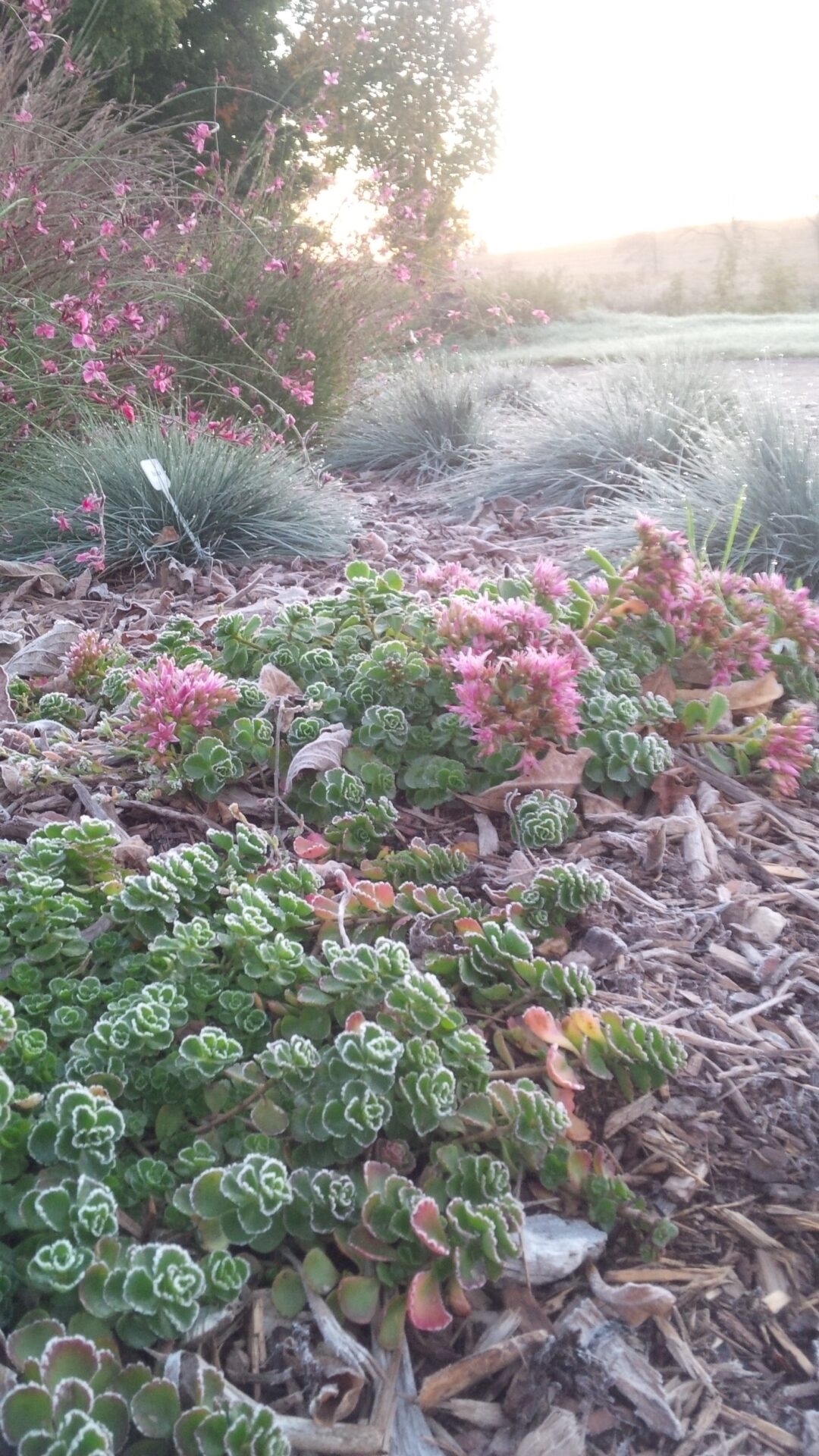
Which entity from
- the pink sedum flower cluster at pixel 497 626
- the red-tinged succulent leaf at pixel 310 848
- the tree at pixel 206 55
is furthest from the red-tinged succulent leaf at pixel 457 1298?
the tree at pixel 206 55

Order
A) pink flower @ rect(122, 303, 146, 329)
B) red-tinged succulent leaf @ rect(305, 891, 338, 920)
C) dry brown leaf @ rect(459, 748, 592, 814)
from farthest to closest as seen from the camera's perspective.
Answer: pink flower @ rect(122, 303, 146, 329) → dry brown leaf @ rect(459, 748, 592, 814) → red-tinged succulent leaf @ rect(305, 891, 338, 920)

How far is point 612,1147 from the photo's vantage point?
4.18ft

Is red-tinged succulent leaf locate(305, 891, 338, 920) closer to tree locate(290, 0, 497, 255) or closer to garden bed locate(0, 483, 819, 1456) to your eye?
garden bed locate(0, 483, 819, 1456)

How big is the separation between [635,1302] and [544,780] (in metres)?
0.98

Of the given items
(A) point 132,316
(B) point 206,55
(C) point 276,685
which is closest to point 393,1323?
(C) point 276,685

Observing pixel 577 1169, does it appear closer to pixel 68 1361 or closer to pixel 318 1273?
pixel 318 1273

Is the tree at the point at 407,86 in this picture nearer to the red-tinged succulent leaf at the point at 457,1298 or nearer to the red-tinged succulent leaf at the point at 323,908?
the red-tinged succulent leaf at the point at 323,908

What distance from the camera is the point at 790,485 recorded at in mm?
3713

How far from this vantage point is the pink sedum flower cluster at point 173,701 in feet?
5.84

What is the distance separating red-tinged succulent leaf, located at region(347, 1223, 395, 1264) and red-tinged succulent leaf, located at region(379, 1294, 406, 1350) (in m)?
0.04

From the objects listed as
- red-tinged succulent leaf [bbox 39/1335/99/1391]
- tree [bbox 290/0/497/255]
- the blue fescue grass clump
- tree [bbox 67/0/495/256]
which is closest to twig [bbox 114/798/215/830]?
red-tinged succulent leaf [bbox 39/1335/99/1391]

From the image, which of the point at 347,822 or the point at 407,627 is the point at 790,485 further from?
the point at 347,822

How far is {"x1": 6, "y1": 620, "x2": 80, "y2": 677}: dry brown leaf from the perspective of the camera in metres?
2.48

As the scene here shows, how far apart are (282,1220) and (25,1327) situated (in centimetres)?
28
